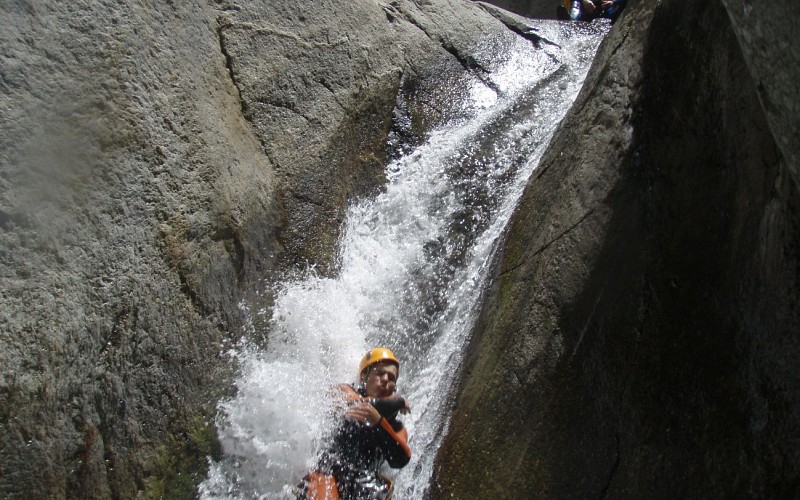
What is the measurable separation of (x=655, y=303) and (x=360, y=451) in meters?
1.98

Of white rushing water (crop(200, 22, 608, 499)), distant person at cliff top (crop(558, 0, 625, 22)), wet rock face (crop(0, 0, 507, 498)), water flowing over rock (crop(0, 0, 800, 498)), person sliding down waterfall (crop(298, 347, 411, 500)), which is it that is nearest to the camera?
water flowing over rock (crop(0, 0, 800, 498))

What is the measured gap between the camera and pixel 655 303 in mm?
3164

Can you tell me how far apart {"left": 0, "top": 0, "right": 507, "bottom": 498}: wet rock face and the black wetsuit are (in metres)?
0.81

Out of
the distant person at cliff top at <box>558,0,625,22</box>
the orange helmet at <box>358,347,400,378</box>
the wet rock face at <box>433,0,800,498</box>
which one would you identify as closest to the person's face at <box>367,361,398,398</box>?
the orange helmet at <box>358,347,400,378</box>

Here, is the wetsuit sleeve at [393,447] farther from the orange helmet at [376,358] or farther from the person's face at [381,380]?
the orange helmet at [376,358]

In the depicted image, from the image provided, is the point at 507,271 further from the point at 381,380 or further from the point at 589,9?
the point at 589,9

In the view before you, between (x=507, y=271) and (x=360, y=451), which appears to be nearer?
(x=360, y=451)

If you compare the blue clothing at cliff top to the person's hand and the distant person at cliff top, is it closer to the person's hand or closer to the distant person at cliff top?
the distant person at cliff top

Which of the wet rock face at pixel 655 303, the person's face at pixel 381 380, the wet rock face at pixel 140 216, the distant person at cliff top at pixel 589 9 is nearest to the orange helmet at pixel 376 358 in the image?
the person's face at pixel 381 380

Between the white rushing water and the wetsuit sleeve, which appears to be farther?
the white rushing water

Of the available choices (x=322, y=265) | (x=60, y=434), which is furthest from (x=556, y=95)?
(x=60, y=434)

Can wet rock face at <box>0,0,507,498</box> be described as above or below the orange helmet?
above

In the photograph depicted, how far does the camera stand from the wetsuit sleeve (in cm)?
390

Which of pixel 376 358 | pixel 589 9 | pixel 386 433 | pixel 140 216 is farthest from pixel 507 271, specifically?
pixel 589 9
